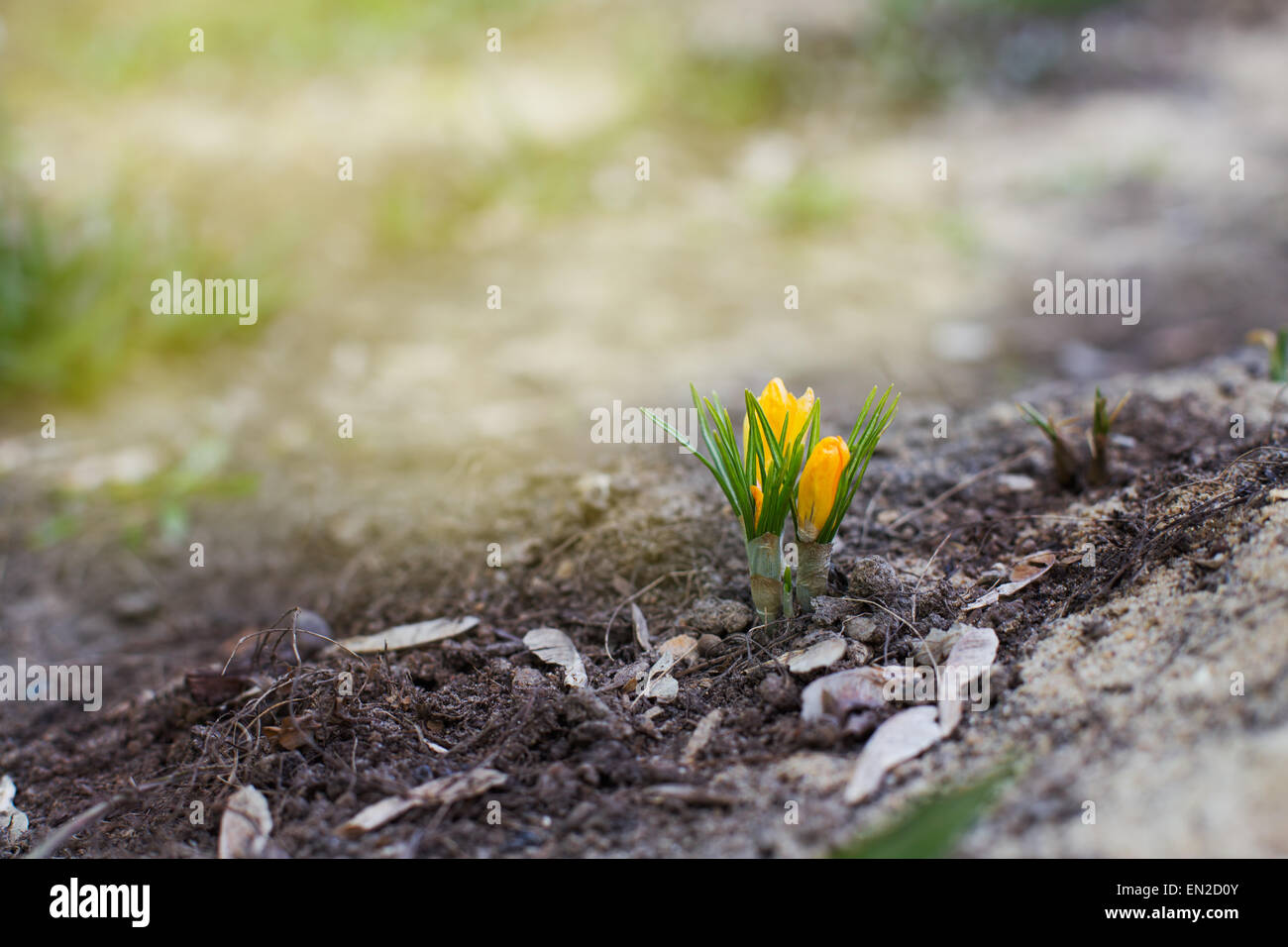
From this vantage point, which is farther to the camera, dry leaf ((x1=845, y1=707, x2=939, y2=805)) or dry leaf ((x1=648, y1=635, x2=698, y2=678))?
dry leaf ((x1=648, y1=635, x2=698, y2=678))

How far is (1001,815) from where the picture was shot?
109 cm

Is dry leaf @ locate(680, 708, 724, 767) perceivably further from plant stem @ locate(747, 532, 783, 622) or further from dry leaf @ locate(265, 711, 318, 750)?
dry leaf @ locate(265, 711, 318, 750)

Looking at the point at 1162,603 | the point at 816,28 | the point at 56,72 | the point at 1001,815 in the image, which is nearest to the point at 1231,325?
the point at 1162,603

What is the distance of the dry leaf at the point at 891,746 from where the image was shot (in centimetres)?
126

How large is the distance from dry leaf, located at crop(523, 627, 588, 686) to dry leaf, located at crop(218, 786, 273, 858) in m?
0.53

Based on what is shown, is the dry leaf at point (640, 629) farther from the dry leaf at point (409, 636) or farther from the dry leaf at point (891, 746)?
the dry leaf at point (891, 746)

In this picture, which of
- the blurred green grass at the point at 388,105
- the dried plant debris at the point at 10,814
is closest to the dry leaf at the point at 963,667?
the dried plant debris at the point at 10,814

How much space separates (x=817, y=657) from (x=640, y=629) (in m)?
0.39

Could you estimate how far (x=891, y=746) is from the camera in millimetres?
1315

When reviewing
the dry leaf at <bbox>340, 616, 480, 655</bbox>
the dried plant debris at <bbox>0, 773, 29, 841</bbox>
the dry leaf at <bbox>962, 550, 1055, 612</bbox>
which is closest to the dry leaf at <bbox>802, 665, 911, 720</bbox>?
the dry leaf at <bbox>962, 550, 1055, 612</bbox>

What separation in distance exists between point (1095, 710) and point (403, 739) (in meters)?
1.07

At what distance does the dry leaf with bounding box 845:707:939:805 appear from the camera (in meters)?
1.26
